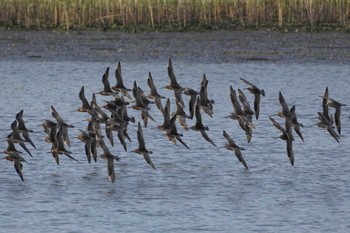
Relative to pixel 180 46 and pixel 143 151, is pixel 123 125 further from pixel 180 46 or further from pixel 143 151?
pixel 180 46

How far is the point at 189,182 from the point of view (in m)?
18.9

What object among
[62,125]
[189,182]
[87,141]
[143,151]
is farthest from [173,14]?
[189,182]

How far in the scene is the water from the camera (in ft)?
53.6

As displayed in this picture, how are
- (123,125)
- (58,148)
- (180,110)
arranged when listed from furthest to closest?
(180,110)
(123,125)
(58,148)

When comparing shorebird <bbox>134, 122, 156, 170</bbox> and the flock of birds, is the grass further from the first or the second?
shorebird <bbox>134, 122, 156, 170</bbox>

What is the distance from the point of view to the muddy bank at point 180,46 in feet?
100

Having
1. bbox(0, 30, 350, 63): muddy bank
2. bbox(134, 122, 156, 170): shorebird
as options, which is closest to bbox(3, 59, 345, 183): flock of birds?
bbox(134, 122, 156, 170): shorebird

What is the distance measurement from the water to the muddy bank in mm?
2940

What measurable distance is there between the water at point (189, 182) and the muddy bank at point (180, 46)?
294 cm

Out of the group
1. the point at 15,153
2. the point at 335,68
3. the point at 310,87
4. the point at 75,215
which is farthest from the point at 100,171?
the point at 335,68

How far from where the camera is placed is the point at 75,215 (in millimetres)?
16625

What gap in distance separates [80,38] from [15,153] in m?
13.6

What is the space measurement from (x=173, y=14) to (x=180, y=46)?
1.79m

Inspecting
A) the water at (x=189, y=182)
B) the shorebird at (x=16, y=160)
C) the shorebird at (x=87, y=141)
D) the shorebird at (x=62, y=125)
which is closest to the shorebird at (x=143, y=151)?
the water at (x=189, y=182)
